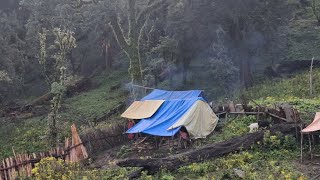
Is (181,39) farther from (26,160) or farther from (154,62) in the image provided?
(26,160)

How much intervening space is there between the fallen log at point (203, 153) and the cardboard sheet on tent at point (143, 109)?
20.4ft

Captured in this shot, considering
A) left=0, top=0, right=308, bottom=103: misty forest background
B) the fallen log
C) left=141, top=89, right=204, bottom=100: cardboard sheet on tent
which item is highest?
left=0, top=0, right=308, bottom=103: misty forest background

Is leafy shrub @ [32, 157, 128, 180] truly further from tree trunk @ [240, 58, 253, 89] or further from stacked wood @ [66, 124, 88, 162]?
tree trunk @ [240, 58, 253, 89]

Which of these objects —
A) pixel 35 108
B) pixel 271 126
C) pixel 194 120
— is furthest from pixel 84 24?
pixel 271 126

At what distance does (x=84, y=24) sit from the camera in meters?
37.4

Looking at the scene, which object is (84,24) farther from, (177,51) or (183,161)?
(183,161)

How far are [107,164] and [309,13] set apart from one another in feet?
106

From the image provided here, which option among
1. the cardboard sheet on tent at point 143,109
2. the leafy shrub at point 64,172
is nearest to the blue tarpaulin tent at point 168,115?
the cardboard sheet on tent at point 143,109

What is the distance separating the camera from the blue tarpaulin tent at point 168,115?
Result: 1853 cm

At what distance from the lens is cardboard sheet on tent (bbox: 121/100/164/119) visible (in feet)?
67.2

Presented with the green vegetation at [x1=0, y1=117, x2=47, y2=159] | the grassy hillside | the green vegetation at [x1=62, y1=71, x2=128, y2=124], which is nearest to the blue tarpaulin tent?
the grassy hillside

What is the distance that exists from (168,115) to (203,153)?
17.2ft

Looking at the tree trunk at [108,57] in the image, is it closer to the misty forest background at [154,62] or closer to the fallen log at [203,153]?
the misty forest background at [154,62]

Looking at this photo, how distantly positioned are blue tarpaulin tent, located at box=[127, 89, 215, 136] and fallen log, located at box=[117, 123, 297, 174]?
330cm
